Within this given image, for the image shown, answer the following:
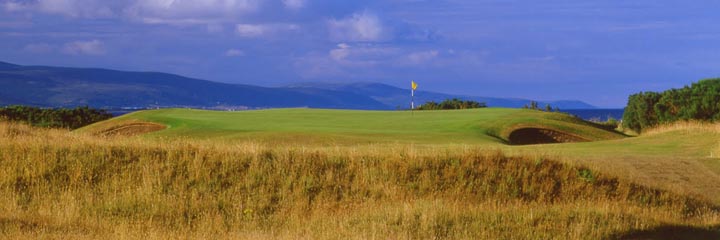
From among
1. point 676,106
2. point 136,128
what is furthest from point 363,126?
point 676,106

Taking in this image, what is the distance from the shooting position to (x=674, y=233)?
16531mm

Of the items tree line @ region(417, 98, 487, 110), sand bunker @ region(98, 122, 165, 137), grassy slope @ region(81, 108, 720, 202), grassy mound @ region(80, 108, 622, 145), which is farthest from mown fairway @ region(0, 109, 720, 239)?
tree line @ region(417, 98, 487, 110)

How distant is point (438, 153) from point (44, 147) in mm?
9655

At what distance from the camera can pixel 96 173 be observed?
20500 millimetres

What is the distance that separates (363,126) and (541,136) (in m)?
9.33

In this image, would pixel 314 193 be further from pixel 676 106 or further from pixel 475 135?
pixel 676 106

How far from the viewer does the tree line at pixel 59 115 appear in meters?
65.1

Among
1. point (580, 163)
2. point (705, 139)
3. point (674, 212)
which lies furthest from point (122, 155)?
point (705, 139)

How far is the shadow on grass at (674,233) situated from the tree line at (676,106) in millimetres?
39008

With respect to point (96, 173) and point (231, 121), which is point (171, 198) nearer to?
point (96, 173)

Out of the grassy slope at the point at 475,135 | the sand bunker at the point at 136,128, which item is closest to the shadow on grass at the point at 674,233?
the grassy slope at the point at 475,135

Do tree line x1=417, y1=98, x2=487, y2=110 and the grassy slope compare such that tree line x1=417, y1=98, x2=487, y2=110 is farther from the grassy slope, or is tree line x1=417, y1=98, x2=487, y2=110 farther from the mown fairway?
the mown fairway

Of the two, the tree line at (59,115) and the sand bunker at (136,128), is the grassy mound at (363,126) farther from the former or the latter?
the tree line at (59,115)

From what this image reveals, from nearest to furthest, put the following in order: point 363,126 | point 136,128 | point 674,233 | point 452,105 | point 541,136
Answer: point 674,233 → point 541,136 → point 363,126 → point 136,128 → point 452,105
